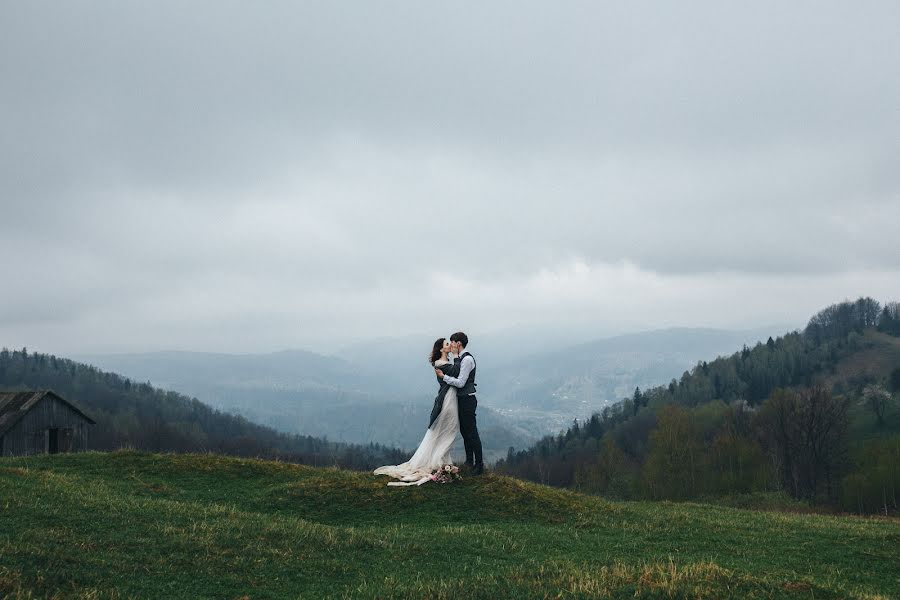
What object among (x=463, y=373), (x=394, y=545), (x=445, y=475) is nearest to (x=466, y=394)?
(x=463, y=373)

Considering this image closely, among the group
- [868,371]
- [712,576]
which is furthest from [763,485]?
[868,371]

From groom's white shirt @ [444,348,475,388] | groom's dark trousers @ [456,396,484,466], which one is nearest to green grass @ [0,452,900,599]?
groom's dark trousers @ [456,396,484,466]

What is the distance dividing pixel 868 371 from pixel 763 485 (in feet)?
405

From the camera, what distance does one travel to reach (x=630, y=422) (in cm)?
16688

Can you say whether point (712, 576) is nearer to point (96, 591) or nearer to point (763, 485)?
point (96, 591)

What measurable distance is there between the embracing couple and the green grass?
963 millimetres

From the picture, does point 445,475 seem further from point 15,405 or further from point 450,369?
point 15,405

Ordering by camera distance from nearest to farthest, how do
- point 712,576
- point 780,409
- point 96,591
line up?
point 96,591, point 712,576, point 780,409

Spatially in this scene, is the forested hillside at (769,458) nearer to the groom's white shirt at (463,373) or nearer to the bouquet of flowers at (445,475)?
the bouquet of flowers at (445,475)

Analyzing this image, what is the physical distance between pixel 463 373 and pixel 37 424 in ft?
129

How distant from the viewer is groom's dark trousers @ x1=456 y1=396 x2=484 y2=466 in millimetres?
20000

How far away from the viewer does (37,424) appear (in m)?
45.0

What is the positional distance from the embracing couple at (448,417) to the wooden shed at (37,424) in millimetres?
35007

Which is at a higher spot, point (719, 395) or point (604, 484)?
point (719, 395)
